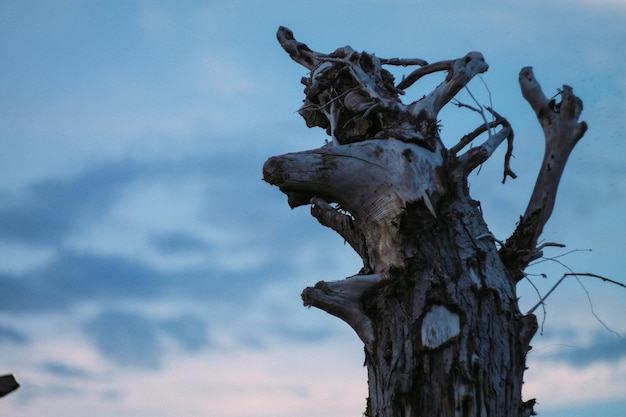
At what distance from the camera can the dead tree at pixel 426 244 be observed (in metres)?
3.74

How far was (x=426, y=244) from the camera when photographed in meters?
4.12

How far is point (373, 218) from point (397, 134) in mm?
589

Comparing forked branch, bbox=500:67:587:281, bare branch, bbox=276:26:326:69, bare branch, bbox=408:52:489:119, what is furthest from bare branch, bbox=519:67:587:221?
bare branch, bbox=276:26:326:69

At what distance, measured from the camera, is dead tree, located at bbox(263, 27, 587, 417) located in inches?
147

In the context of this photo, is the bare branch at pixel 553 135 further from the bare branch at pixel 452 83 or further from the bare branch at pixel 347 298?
the bare branch at pixel 347 298

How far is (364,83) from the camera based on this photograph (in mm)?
5215

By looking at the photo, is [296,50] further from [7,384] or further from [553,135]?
[7,384]

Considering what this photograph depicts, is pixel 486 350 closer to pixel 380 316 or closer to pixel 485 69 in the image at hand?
pixel 380 316

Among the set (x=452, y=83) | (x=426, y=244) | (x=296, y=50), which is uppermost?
(x=296, y=50)

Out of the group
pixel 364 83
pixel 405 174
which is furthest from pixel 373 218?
pixel 364 83

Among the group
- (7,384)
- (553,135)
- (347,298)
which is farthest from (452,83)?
(7,384)

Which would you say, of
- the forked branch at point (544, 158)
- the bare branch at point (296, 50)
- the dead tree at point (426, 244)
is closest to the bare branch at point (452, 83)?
the dead tree at point (426, 244)

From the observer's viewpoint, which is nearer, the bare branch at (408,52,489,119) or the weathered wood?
the weathered wood

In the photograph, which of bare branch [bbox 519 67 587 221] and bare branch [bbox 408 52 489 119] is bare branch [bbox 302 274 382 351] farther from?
bare branch [bbox 408 52 489 119]
